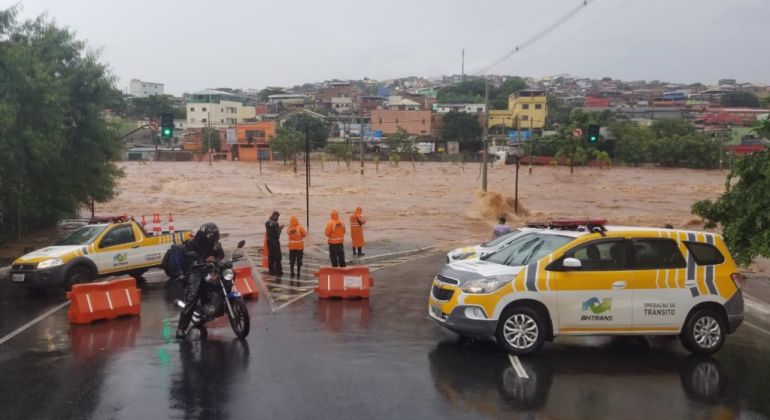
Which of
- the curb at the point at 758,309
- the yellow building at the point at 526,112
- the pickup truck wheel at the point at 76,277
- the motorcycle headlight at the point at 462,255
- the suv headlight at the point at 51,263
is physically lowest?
the curb at the point at 758,309

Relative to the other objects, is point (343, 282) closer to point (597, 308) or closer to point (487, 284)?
point (487, 284)

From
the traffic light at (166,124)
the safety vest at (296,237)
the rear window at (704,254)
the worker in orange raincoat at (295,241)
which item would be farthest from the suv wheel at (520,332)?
the traffic light at (166,124)

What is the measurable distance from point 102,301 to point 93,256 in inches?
144

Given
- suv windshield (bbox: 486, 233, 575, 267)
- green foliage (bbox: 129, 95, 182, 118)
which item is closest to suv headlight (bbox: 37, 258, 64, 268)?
suv windshield (bbox: 486, 233, 575, 267)

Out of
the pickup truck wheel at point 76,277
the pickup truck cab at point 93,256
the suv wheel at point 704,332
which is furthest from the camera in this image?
the pickup truck wheel at point 76,277

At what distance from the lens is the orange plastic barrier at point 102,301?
10.9 m

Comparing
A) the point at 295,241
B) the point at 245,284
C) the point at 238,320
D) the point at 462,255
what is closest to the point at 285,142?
the point at 295,241

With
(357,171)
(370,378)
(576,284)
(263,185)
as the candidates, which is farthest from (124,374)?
(357,171)

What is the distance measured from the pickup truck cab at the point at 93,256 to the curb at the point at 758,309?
12.4m

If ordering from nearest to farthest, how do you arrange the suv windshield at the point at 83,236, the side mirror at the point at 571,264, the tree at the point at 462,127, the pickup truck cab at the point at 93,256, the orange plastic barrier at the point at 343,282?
the side mirror at the point at 571,264 < the orange plastic barrier at the point at 343,282 < the pickup truck cab at the point at 93,256 < the suv windshield at the point at 83,236 < the tree at the point at 462,127

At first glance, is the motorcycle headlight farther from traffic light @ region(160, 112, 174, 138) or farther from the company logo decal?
traffic light @ region(160, 112, 174, 138)

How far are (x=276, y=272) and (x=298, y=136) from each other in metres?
70.9

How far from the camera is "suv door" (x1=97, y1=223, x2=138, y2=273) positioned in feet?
48.1

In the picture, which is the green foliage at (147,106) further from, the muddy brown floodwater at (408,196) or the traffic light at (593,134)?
the traffic light at (593,134)
